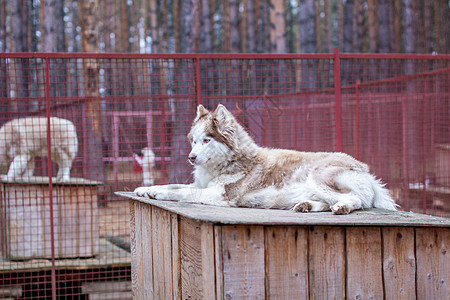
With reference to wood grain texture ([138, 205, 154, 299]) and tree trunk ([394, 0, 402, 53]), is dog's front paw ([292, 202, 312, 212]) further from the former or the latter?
tree trunk ([394, 0, 402, 53])

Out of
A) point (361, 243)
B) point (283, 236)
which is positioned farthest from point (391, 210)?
point (283, 236)

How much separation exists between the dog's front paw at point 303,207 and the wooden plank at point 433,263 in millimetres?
934

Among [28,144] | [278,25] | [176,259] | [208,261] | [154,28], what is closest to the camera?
[208,261]

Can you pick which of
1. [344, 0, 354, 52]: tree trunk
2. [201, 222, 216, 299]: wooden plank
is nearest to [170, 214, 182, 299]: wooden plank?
[201, 222, 216, 299]: wooden plank

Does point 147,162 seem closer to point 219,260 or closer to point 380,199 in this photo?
point 380,199

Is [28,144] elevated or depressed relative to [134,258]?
elevated

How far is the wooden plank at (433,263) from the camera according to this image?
128 inches

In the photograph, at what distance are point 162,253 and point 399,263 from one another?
1707mm

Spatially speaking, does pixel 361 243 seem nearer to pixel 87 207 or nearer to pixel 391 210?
pixel 391 210

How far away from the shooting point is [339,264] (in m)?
3.13

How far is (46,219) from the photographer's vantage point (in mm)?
6949

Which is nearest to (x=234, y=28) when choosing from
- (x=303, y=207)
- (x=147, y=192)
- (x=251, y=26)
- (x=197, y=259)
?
(x=251, y=26)

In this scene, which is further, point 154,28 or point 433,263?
point 154,28

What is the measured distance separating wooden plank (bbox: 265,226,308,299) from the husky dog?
2.97 feet
